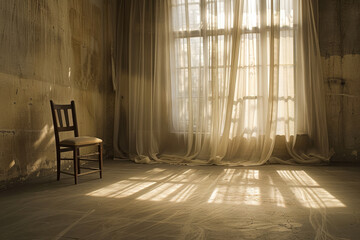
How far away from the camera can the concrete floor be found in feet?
5.72

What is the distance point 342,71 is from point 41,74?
13.4 feet

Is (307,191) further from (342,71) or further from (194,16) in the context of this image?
(194,16)

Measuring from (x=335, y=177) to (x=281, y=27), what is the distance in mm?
2237

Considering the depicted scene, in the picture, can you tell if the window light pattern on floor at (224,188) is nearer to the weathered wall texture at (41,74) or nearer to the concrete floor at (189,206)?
the concrete floor at (189,206)

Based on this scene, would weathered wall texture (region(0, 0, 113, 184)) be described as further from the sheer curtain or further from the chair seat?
the sheer curtain

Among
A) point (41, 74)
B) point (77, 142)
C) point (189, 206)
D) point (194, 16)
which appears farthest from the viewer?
point (194, 16)

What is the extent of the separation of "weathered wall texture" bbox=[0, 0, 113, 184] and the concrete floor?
366 mm

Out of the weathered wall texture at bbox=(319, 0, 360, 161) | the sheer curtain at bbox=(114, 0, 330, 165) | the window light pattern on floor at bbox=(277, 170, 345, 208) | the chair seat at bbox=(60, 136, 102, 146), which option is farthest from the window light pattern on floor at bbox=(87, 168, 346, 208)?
the weathered wall texture at bbox=(319, 0, 360, 161)

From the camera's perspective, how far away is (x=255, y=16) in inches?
167

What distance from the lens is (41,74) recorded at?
3.32 metres

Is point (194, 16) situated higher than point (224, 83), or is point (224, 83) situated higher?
point (194, 16)

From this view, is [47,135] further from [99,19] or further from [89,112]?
[99,19]

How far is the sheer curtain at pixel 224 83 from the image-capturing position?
4.12 meters

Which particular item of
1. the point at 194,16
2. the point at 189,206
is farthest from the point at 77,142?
the point at 194,16
